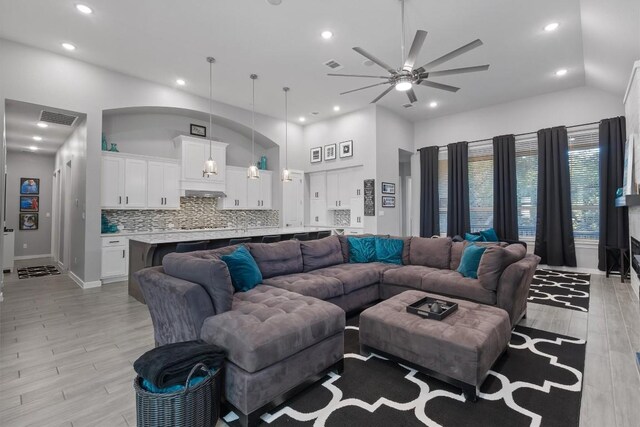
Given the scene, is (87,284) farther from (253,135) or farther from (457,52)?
(457,52)

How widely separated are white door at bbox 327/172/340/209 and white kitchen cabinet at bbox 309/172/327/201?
123 mm

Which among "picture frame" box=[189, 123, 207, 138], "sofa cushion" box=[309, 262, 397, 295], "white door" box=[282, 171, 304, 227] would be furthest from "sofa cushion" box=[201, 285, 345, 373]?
"white door" box=[282, 171, 304, 227]

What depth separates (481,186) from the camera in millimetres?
7070

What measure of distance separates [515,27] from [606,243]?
4.21 meters

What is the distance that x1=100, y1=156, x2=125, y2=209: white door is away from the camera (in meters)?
5.30

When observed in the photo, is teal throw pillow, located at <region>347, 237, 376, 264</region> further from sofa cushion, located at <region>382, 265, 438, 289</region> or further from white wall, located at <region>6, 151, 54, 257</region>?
white wall, located at <region>6, 151, 54, 257</region>

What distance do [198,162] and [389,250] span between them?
4414 millimetres

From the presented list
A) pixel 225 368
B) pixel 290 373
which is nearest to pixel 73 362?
pixel 225 368

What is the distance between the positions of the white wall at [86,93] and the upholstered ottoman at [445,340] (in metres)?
4.88

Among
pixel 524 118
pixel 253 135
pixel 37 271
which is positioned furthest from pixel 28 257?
pixel 524 118

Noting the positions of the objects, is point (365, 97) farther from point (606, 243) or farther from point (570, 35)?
point (606, 243)

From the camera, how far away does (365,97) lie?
6.38 m

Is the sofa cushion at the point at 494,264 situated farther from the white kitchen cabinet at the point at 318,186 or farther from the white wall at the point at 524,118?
the white kitchen cabinet at the point at 318,186

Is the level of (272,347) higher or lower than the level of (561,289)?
higher
